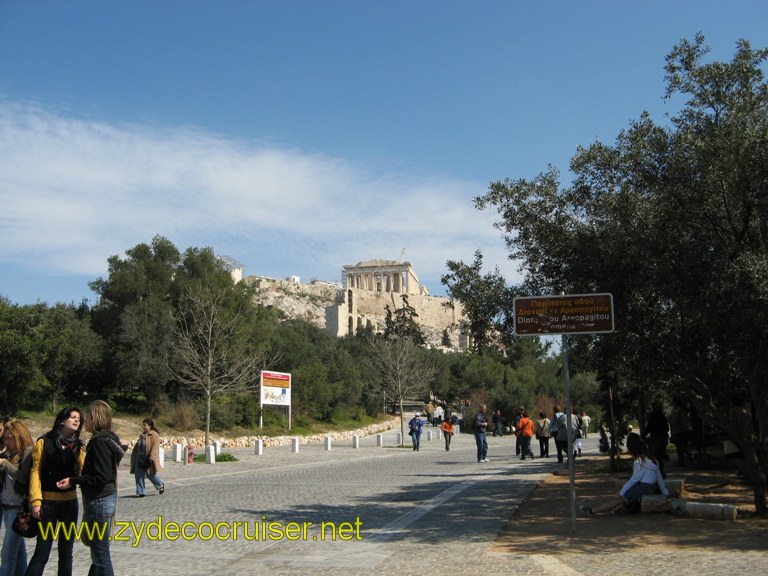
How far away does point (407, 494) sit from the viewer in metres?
14.2

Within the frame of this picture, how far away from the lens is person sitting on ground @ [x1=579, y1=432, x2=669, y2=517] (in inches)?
418

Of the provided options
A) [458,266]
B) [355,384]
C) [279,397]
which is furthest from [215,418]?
[458,266]

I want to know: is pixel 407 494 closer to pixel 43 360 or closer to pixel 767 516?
pixel 767 516

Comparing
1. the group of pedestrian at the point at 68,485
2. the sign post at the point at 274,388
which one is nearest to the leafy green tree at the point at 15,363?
the sign post at the point at 274,388

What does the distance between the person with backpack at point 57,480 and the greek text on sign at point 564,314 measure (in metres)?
5.43

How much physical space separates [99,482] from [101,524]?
0.37 metres

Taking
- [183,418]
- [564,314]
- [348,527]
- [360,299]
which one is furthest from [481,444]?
[360,299]

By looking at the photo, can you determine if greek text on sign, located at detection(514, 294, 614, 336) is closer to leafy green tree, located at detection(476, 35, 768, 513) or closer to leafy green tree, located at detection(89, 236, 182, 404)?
leafy green tree, located at detection(476, 35, 768, 513)

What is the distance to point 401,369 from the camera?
4231 cm

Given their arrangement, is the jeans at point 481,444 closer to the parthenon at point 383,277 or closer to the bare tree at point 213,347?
the bare tree at point 213,347

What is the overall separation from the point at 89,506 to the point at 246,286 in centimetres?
4033

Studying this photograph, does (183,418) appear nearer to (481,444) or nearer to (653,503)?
(481,444)

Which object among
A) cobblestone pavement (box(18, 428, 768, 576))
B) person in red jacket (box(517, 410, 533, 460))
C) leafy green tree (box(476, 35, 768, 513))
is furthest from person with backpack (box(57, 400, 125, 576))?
person in red jacket (box(517, 410, 533, 460))

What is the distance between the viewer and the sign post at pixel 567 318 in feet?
29.5
